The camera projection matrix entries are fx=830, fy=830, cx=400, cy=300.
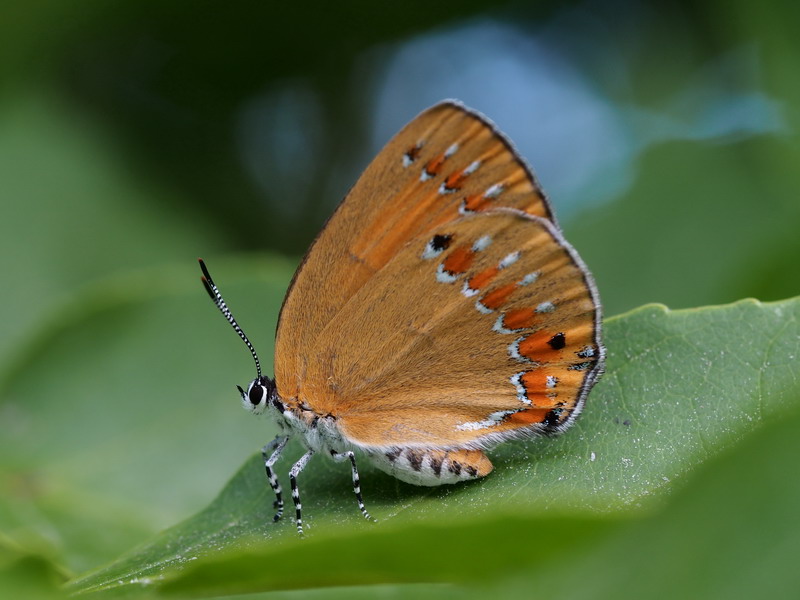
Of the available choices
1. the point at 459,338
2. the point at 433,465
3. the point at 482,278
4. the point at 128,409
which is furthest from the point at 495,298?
the point at 128,409

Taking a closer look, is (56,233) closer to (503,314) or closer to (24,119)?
(24,119)

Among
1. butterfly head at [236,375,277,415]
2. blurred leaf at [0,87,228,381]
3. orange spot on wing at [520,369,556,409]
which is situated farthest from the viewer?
blurred leaf at [0,87,228,381]

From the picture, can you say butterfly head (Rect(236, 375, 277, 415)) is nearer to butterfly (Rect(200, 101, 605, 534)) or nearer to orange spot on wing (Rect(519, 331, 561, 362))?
butterfly (Rect(200, 101, 605, 534))

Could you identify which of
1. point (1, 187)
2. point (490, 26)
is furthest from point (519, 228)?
point (1, 187)

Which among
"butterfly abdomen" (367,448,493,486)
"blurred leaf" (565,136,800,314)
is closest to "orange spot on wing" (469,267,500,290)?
"butterfly abdomen" (367,448,493,486)

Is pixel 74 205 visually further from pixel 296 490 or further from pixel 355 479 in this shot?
pixel 355 479

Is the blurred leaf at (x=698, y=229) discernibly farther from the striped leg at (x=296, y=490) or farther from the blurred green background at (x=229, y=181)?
the striped leg at (x=296, y=490)
